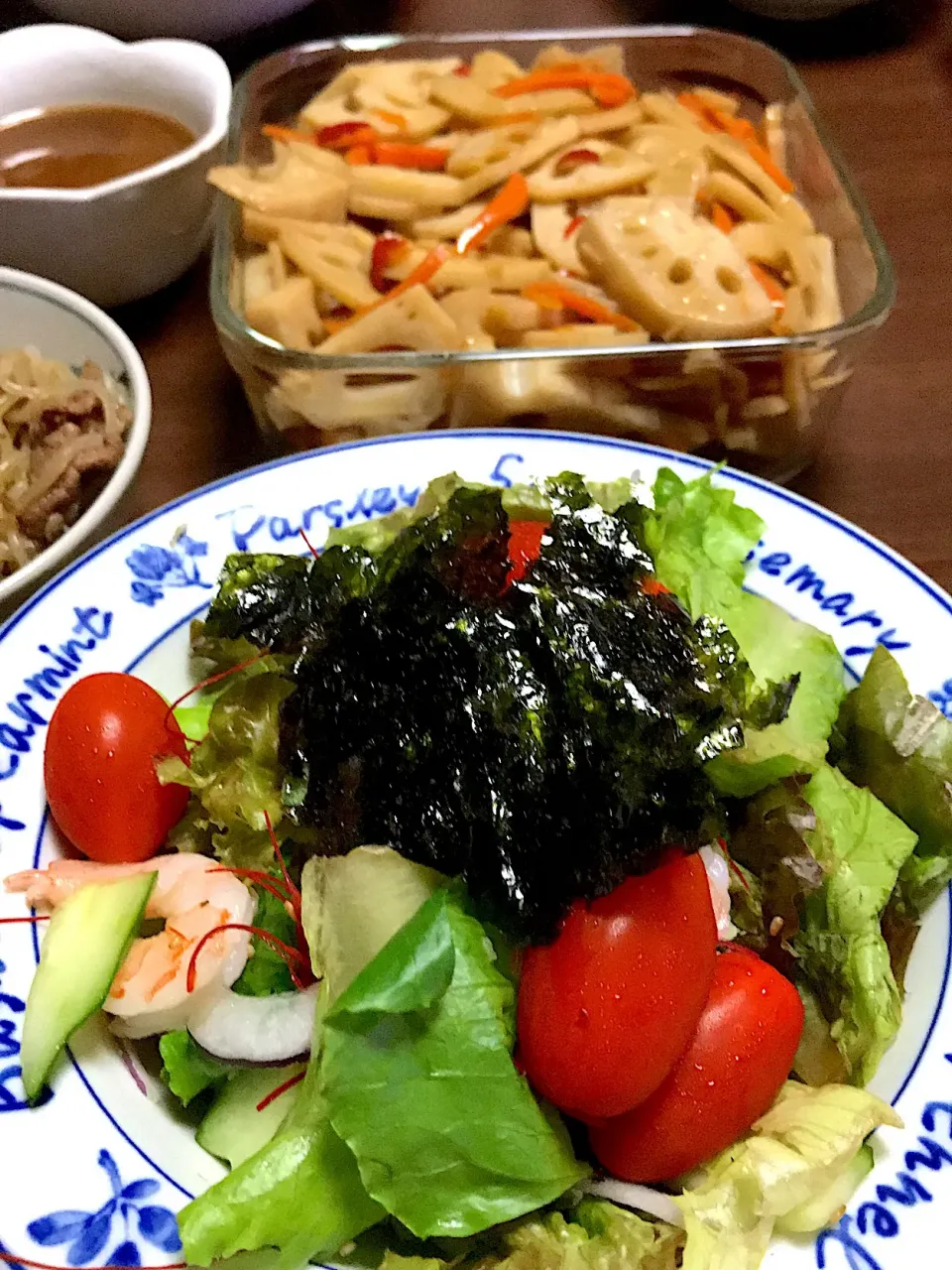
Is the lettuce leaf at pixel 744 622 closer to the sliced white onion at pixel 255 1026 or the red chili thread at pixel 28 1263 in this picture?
the sliced white onion at pixel 255 1026

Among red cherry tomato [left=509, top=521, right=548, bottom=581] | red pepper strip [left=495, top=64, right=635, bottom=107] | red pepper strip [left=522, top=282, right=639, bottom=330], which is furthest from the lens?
red pepper strip [left=495, top=64, right=635, bottom=107]

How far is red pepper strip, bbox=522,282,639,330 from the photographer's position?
1632mm

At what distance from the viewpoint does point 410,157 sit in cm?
194

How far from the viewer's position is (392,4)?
9.51 feet

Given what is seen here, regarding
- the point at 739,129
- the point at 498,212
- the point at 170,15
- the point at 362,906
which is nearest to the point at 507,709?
the point at 362,906

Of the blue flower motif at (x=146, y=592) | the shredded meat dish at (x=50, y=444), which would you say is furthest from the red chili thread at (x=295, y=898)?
the shredded meat dish at (x=50, y=444)

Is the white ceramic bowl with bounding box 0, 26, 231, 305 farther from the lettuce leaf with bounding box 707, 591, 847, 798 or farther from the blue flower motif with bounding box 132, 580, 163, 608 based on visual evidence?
the lettuce leaf with bounding box 707, 591, 847, 798

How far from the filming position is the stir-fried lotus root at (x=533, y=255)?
1521mm

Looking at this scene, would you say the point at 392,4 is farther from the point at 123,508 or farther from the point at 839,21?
the point at 123,508

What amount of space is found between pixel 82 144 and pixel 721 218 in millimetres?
1203

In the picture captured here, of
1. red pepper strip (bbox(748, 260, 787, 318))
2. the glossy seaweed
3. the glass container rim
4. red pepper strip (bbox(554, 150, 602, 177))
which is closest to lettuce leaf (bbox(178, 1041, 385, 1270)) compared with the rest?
the glossy seaweed

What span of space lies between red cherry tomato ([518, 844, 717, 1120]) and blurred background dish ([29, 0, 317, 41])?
2.28 m

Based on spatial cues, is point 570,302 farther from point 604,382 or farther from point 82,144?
point 82,144

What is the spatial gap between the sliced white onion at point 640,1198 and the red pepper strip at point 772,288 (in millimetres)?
1247
